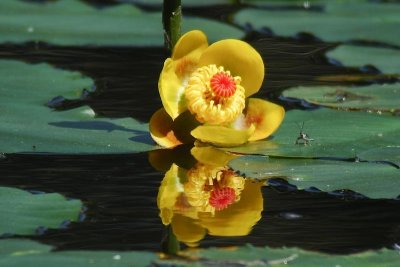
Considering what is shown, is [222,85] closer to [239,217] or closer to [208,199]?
[208,199]

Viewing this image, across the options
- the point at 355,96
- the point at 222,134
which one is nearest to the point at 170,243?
the point at 222,134

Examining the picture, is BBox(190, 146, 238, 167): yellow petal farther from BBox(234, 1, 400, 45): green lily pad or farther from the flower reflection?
BBox(234, 1, 400, 45): green lily pad

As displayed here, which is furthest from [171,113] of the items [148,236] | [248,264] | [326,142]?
[248,264]

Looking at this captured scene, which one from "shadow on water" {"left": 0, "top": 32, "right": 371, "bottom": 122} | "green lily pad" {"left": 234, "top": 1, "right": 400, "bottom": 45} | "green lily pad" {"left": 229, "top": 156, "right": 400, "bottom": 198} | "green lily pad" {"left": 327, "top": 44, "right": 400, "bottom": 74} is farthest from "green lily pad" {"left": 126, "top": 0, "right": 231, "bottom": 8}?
"green lily pad" {"left": 229, "top": 156, "right": 400, "bottom": 198}

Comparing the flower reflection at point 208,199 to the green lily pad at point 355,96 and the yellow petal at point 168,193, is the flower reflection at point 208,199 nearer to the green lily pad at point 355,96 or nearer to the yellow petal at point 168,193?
the yellow petal at point 168,193

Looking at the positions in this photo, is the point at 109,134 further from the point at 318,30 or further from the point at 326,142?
the point at 318,30
